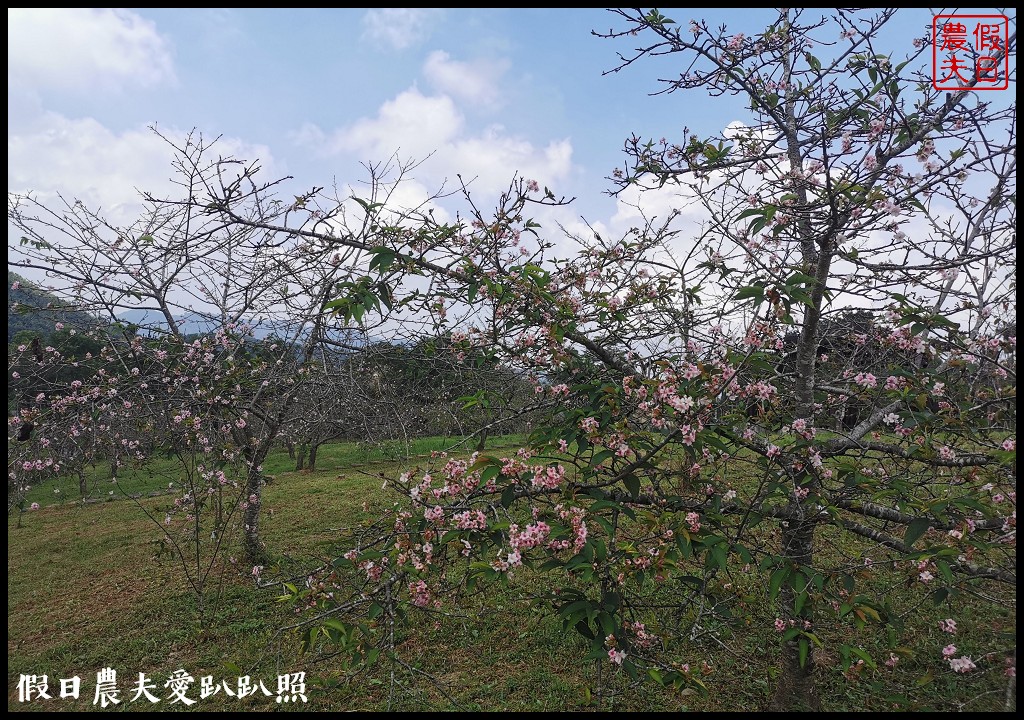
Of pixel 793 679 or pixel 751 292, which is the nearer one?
pixel 751 292

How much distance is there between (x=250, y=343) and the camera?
4863mm

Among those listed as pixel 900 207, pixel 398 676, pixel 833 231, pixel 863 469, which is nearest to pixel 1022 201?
pixel 900 207

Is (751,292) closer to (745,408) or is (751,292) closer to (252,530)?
(745,408)

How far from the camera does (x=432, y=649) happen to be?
4043mm

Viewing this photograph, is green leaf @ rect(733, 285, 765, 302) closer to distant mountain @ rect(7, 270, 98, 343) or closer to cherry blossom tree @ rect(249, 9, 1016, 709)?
cherry blossom tree @ rect(249, 9, 1016, 709)

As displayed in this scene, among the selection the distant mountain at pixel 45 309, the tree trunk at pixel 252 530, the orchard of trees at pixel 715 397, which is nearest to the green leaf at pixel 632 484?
the orchard of trees at pixel 715 397

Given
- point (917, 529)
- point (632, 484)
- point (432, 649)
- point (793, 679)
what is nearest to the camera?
point (917, 529)

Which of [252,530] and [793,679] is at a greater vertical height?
[252,530]

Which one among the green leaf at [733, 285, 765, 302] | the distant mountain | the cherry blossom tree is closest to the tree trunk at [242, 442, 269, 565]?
the distant mountain

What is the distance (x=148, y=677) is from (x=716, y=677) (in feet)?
12.4

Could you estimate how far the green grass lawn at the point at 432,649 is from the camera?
3250 mm

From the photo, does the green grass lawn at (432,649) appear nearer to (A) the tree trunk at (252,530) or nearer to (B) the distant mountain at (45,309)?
(A) the tree trunk at (252,530)

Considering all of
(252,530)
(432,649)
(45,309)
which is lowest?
(432,649)

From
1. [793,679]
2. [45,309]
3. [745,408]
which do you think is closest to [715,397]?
[745,408]
